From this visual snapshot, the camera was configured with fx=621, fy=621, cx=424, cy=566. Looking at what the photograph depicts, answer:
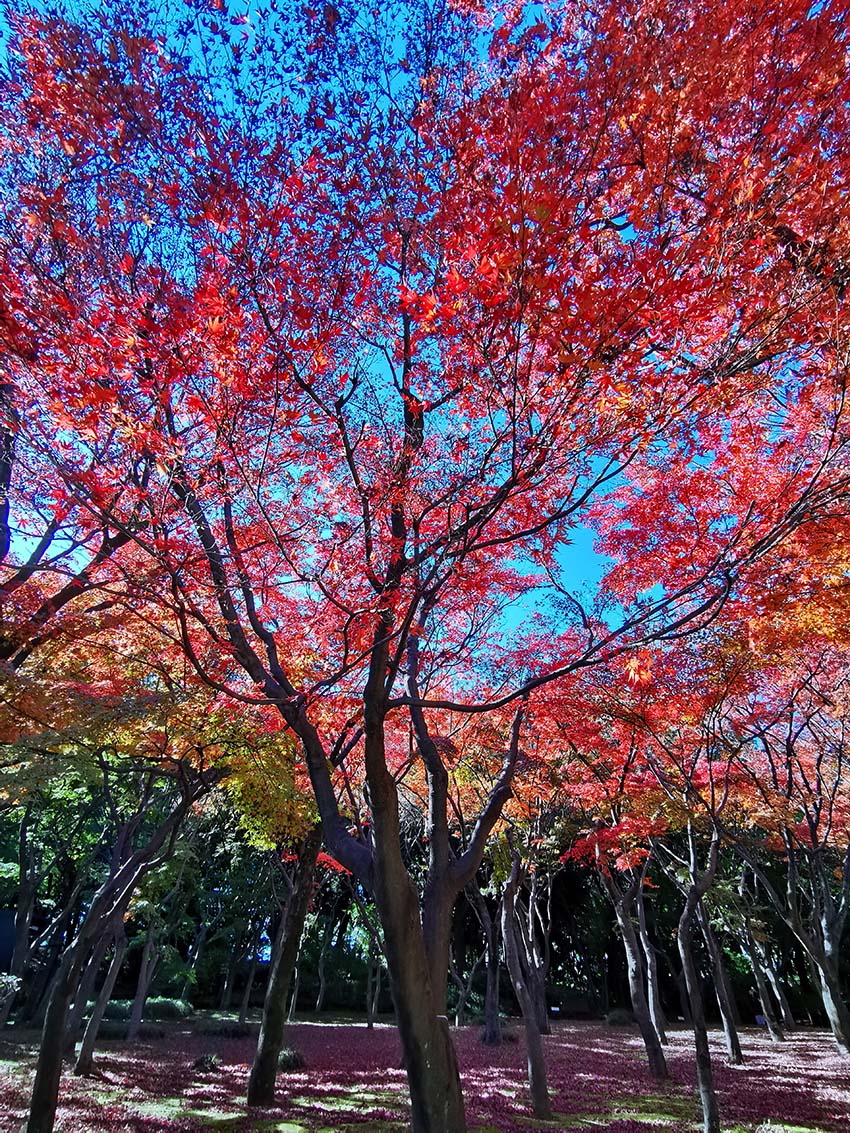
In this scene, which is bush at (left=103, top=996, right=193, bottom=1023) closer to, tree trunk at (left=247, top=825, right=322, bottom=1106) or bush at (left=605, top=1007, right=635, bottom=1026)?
tree trunk at (left=247, top=825, right=322, bottom=1106)

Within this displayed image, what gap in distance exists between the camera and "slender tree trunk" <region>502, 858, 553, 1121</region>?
8.33m

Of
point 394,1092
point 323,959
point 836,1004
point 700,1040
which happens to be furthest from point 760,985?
point 700,1040

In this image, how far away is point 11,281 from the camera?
4848mm

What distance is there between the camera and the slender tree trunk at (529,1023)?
8328 millimetres

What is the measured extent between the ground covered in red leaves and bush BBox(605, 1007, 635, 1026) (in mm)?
9252

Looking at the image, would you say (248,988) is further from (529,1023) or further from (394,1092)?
(529,1023)

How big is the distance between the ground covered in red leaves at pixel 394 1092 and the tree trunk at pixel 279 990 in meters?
0.37

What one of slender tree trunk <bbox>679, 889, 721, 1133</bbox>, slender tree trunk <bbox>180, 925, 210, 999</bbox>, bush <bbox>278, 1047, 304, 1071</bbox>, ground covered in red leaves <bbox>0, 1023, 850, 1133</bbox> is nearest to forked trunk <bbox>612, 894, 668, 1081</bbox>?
ground covered in red leaves <bbox>0, 1023, 850, 1133</bbox>

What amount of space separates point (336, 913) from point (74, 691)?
24.2 m

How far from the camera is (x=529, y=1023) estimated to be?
869cm

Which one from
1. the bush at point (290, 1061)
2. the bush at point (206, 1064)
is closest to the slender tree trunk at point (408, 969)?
the bush at point (290, 1061)

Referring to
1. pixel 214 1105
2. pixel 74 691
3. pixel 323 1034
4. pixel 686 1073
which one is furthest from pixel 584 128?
pixel 323 1034

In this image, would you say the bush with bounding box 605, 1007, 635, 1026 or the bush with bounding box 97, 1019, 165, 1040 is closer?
the bush with bounding box 97, 1019, 165, 1040

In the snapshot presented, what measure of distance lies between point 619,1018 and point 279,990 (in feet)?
69.5
